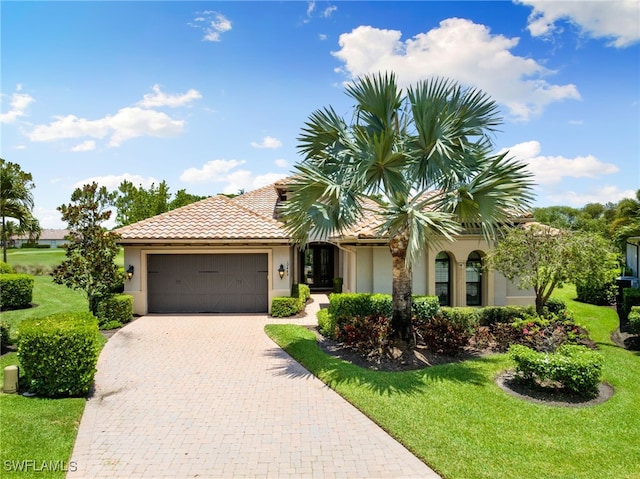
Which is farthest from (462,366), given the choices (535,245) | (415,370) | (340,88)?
(340,88)

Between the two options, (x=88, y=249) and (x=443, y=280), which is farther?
(x=443, y=280)

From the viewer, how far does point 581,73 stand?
13359mm

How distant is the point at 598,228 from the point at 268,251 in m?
40.9

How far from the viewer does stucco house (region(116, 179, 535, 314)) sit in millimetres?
16234

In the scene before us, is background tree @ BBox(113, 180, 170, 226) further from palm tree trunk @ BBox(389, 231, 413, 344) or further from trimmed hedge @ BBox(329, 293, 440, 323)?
palm tree trunk @ BBox(389, 231, 413, 344)

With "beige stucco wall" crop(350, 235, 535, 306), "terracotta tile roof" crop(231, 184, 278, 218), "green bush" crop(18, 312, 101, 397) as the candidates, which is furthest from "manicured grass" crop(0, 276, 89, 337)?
"beige stucco wall" crop(350, 235, 535, 306)

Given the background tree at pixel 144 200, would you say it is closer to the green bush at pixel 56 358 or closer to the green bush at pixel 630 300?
the green bush at pixel 56 358

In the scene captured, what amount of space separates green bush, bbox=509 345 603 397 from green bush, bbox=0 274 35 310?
19.6 metres

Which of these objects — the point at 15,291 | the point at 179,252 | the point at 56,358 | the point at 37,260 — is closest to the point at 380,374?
the point at 56,358

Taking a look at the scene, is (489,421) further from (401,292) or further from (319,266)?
(319,266)

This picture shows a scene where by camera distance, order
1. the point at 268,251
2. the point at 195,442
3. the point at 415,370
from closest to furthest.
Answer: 1. the point at 195,442
2. the point at 415,370
3. the point at 268,251

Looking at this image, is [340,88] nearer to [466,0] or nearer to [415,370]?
[466,0]

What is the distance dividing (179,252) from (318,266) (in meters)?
10.3

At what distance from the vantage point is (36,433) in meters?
6.30
